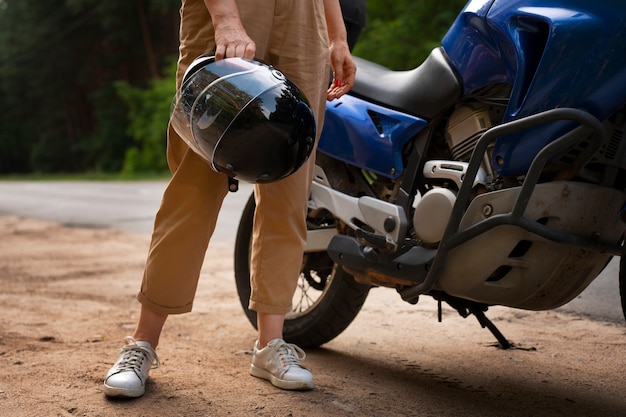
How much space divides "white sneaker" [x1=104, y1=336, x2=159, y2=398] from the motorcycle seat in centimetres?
109

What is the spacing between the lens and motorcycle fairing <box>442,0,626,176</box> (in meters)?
1.98

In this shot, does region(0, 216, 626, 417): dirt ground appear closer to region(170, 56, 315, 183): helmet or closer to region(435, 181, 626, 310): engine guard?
region(435, 181, 626, 310): engine guard

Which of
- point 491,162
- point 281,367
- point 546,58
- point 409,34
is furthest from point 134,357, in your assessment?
point 409,34

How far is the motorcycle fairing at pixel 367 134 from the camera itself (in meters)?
2.63

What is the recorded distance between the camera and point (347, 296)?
2984 mm

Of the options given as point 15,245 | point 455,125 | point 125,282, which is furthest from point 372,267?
point 15,245

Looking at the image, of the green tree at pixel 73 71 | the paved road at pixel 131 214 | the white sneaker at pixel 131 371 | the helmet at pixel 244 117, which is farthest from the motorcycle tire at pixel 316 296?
the green tree at pixel 73 71

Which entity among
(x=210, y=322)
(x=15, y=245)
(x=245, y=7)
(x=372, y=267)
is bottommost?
(x=15, y=245)

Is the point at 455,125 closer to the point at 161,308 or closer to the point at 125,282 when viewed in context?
the point at 161,308

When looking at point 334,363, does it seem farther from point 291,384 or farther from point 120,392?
point 120,392

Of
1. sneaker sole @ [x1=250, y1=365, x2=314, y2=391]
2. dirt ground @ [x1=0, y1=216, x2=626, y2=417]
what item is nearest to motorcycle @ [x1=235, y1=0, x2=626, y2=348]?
dirt ground @ [x1=0, y1=216, x2=626, y2=417]

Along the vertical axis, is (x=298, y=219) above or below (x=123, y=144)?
above

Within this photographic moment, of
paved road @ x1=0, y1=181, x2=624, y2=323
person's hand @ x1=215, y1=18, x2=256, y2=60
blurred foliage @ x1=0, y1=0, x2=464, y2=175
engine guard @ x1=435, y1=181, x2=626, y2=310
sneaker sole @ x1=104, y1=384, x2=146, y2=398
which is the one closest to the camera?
engine guard @ x1=435, y1=181, x2=626, y2=310

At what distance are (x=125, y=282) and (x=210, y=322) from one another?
1.27m
